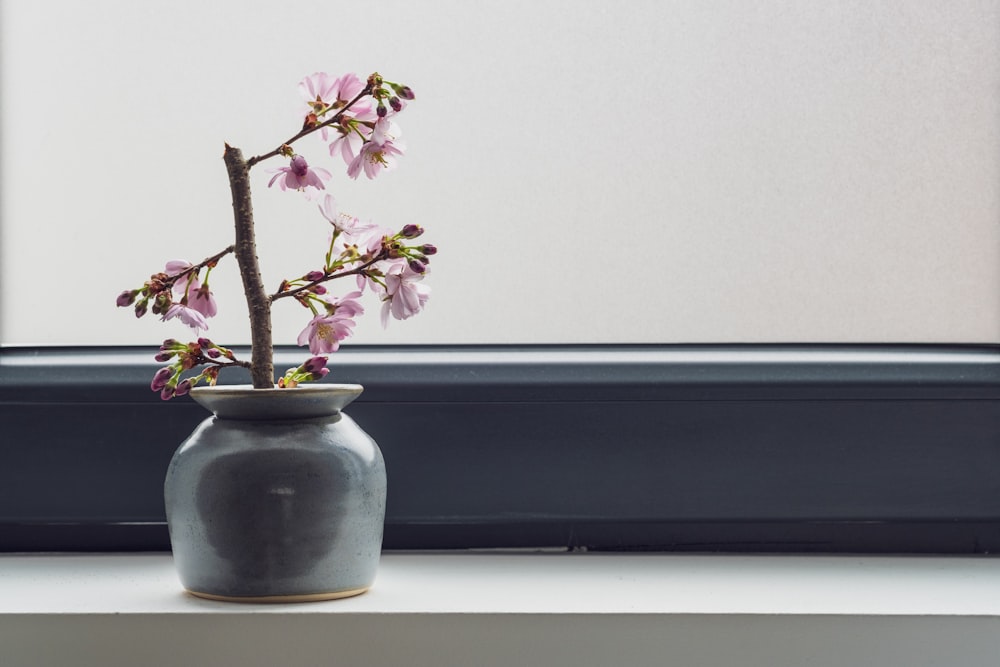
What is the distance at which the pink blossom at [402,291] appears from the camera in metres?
0.76

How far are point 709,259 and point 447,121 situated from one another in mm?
273

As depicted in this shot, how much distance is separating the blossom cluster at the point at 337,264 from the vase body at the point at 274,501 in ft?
0.11

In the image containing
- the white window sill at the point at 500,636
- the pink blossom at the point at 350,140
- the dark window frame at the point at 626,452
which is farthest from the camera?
the dark window frame at the point at 626,452

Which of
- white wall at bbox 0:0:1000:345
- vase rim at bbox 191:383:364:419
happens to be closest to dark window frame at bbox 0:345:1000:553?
white wall at bbox 0:0:1000:345

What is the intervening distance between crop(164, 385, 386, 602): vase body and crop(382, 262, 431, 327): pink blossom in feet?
0.23

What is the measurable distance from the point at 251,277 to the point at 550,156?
34 centimetres

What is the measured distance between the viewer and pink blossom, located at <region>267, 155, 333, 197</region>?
0.76 metres

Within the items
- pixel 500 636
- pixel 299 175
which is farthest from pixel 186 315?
pixel 500 636

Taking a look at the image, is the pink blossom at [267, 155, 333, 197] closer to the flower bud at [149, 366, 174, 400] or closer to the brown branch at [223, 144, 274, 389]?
the brown branch at [223, 144, 274, 389]

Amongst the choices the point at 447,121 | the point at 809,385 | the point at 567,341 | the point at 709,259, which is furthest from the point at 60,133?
the point at 809,385


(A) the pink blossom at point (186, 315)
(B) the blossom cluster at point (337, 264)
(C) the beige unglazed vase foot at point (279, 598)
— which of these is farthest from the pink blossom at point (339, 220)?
(C) the beige unglazed vase foot at point (279, 598)

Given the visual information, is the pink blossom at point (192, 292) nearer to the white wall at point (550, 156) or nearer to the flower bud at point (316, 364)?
the flower bud at point (316, 364)

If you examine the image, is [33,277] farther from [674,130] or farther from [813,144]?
[813,144]

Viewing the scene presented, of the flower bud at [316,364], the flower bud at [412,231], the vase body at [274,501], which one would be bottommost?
the vase body at [274,501]
